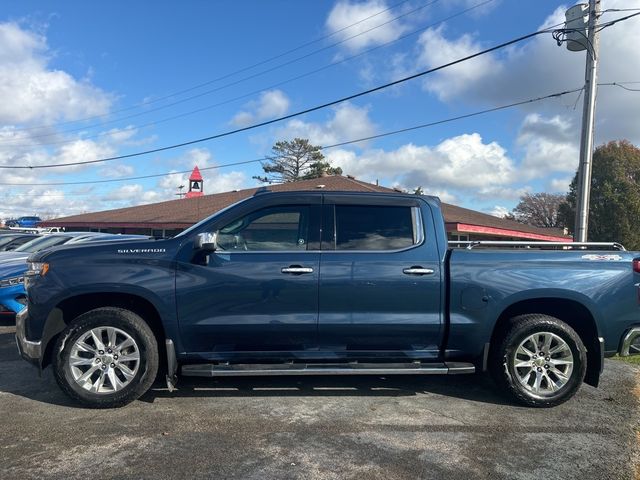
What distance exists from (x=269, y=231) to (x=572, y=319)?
3.03m

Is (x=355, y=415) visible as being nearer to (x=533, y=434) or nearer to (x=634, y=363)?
(x=533, y=434)

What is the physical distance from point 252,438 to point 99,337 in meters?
1.67

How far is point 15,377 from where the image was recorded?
5598 millimetres

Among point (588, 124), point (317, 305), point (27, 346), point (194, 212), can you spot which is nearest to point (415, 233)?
point (317, 305)

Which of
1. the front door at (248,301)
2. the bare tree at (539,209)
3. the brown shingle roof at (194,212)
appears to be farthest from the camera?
the bare tree at (539,209)

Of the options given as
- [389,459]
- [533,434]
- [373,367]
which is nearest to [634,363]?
[533,434]

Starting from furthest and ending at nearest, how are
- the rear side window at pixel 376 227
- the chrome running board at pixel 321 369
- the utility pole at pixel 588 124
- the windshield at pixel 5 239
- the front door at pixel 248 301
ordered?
the windshield at pixel 5 239, the utility pole at pixel 588 124, the rear side window at pixel 376 227, the front door at pixel 248 301, the chrome running board at pixel 321 369

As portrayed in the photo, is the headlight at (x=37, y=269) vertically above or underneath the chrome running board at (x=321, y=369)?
above

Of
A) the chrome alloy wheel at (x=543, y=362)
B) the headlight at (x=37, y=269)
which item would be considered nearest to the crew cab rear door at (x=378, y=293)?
the chrome alloy wheel at (x=543, y=362)

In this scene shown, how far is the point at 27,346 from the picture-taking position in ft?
15.4

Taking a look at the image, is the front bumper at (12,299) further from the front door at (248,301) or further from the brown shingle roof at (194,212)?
the brown shingle roof at (194,212)

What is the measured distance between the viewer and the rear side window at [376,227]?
4918 mm

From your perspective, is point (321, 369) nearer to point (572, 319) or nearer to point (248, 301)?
point (248, 301)

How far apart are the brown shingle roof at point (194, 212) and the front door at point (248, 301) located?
1493 centimetres
